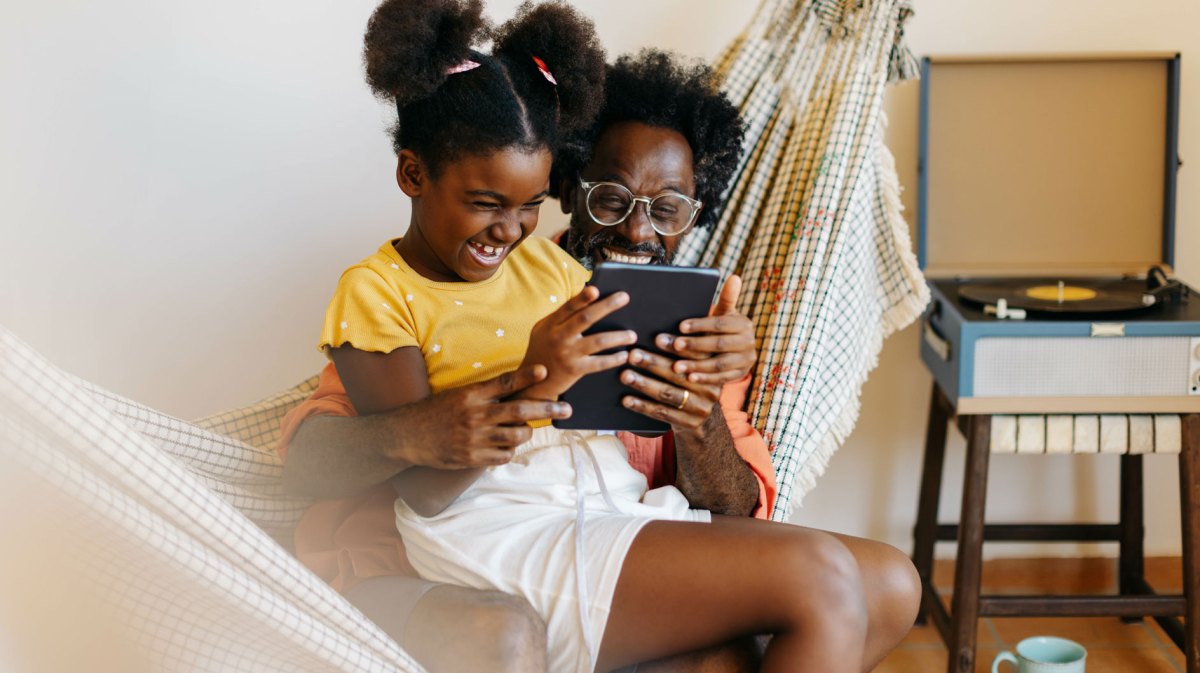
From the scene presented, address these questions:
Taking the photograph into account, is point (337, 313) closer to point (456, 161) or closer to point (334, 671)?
point (456, 161)

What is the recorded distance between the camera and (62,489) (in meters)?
0.88

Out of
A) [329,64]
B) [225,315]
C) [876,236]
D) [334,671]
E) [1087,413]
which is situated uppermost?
[329,64]

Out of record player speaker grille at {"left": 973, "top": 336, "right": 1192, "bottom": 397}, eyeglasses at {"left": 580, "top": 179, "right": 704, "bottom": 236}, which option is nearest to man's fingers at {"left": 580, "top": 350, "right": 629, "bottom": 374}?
eyeglasses at {"left": 580, "top": 179, "right": 704, "bottom": 236}

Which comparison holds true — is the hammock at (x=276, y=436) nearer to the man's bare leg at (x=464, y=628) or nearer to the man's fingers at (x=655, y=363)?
the man's bare leg at (x=464, y=628)

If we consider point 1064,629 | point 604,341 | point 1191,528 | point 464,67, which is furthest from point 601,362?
point 1064,629

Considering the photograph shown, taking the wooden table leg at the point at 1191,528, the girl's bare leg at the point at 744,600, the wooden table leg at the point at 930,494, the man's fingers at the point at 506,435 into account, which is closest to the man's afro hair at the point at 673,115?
the man's fingers at the point at 506,435

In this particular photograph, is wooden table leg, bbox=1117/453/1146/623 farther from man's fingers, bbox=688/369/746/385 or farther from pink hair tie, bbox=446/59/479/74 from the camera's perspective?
pink hair tie, bbox=446/59/479/74

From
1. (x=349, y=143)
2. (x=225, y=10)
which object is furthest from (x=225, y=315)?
(x=225, y=10)

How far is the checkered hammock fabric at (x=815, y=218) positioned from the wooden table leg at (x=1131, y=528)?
2.24ft

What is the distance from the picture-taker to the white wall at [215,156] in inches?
69.8

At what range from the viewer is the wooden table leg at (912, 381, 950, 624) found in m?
2.17

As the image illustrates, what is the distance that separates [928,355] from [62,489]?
1.63 meters

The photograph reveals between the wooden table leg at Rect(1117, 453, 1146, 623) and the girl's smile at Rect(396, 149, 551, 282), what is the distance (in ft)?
5.06

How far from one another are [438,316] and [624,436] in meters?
0.28
